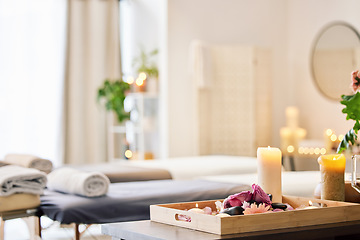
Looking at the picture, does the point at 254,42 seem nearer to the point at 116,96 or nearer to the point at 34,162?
the point at 116,96

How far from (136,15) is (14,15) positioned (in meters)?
1.34

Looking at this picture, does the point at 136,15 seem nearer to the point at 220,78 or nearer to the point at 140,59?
the point at 140,59

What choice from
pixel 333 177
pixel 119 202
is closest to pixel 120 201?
pixel 119 202

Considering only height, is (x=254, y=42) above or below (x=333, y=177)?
above

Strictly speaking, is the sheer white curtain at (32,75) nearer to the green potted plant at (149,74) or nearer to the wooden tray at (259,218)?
the green potted plant at (149,74)

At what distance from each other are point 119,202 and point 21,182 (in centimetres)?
46

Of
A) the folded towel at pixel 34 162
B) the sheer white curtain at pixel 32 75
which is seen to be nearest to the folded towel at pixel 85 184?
the folded towel at pixel 34 162

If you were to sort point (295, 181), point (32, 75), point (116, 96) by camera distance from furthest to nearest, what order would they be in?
point (32, 75)
point (116, 96)
point (295, 181)

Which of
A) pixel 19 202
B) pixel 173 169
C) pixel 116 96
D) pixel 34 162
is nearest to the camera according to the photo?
pixel 19 202

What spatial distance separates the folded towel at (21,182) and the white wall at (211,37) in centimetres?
299

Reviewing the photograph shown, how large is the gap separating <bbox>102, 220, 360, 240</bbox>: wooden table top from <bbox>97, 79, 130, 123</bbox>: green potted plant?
422cm

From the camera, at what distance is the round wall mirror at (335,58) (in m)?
5.24

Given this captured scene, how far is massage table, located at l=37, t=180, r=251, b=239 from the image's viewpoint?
8.43 ft

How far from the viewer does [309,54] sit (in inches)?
230
